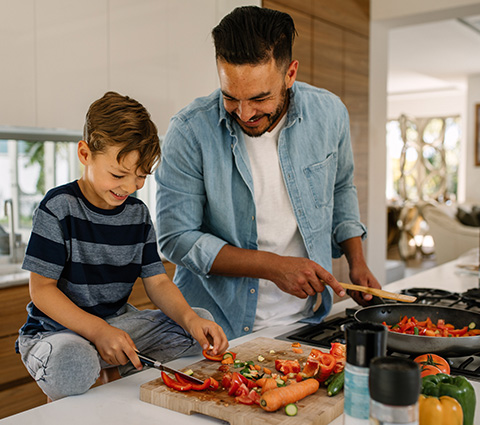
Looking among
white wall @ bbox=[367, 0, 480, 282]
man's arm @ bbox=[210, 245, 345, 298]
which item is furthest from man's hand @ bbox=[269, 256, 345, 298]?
white wall @ bbox=[367, 0, 480, 282]

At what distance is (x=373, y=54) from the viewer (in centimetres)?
488

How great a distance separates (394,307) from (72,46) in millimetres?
2089

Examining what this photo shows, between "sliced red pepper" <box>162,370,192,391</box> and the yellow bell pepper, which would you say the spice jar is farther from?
"sliced red pepper" <box>162,370,192,391</box>

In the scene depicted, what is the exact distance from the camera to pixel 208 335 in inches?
51.7

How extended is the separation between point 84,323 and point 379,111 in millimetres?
4237

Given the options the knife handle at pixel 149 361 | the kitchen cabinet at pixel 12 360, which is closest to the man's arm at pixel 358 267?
the knife handle at pixel 149 361

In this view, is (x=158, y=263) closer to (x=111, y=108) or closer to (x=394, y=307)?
(x=111, y=108)

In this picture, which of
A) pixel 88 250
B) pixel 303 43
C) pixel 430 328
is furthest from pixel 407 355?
pixel 303 43

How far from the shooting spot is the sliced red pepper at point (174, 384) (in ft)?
3.43

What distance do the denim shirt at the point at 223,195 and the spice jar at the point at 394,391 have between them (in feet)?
3.07

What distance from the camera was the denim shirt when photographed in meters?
1.62

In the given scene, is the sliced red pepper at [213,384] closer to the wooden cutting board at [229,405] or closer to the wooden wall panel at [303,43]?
the wooden cutting board at [229,405]

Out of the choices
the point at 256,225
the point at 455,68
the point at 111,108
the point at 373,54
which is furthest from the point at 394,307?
the point at 455,68

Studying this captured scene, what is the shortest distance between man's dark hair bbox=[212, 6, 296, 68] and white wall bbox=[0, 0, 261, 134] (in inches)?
58.4
